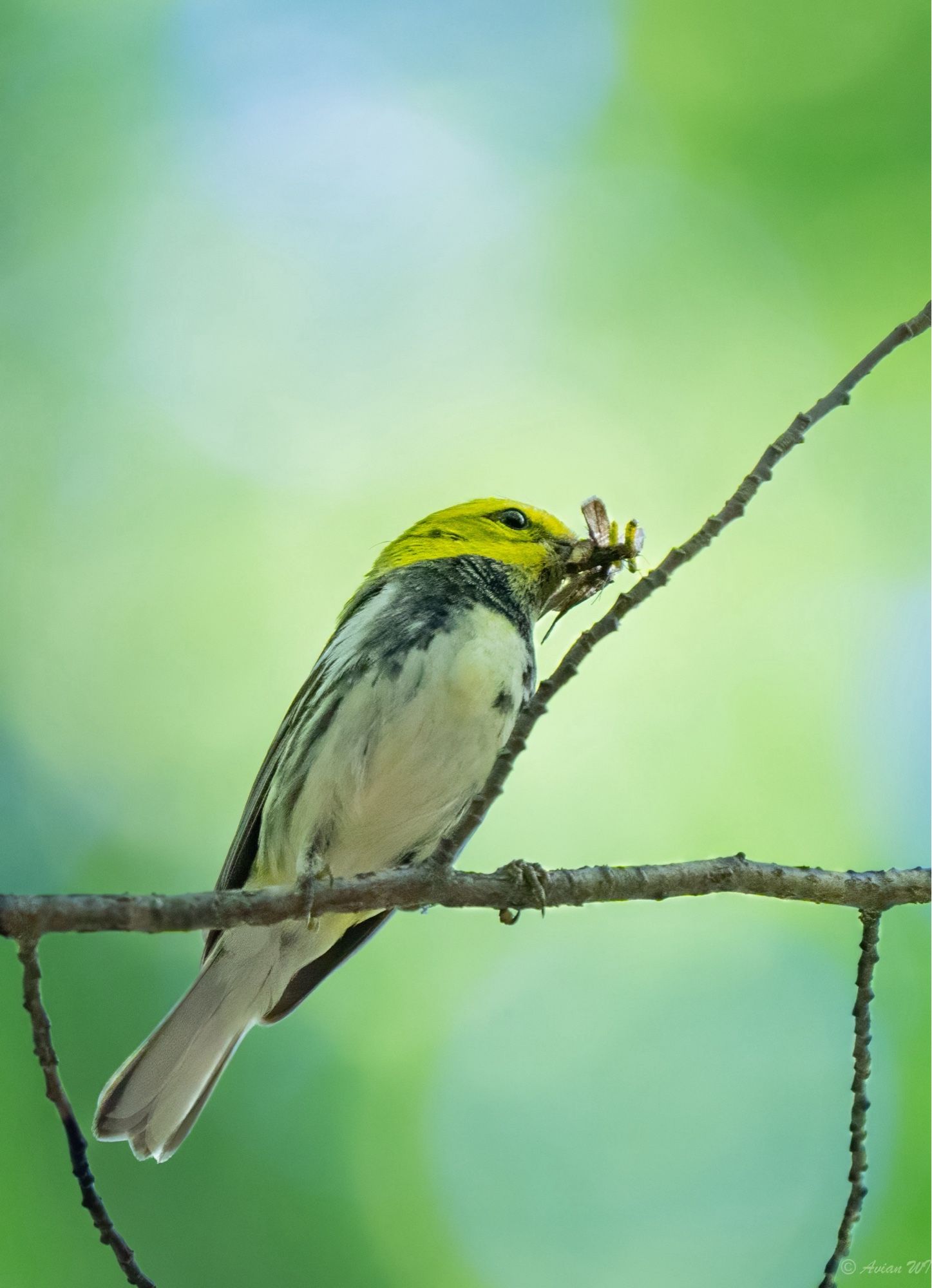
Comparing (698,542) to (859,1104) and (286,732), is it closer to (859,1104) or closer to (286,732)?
(859,1104)

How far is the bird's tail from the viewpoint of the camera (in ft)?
12.0

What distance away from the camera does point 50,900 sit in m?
2.30

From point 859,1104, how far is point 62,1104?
166 centimetres

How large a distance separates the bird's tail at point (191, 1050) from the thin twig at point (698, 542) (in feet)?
5.51

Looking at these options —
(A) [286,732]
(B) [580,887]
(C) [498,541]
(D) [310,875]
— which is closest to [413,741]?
(A) [286,732]

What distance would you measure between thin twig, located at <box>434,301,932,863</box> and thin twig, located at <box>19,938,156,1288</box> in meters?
0.97

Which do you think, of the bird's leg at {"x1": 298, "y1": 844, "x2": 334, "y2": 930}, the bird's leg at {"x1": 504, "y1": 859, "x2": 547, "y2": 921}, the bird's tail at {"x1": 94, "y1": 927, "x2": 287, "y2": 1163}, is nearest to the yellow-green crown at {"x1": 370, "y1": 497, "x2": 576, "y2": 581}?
the bird's leg at {"x1": 298, "y1": 844, "x2": 334, "y2": 930}

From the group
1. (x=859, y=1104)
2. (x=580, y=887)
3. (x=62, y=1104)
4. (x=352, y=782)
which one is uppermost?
(x=352, y=782)

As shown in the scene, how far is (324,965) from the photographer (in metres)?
4.17

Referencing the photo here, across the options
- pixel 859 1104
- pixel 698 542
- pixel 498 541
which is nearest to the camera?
pixel 698 542

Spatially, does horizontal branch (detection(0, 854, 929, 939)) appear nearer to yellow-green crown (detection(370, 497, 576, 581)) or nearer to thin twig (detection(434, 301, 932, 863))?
thin twig (detection(434, 301, 932, 863))

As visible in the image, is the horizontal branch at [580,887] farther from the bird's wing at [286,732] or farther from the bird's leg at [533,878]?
the bird's wing at [286,732]

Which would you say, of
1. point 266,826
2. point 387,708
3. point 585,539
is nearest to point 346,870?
point 266,826

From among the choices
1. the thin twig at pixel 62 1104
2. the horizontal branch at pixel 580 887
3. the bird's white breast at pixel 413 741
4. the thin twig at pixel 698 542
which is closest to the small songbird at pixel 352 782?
the bird's white breast at pixel 413 741
